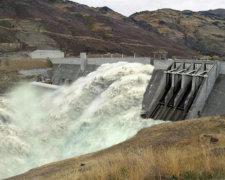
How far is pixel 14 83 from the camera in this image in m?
39.1

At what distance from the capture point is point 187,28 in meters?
124

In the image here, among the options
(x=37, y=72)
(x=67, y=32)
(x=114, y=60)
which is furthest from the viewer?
(x=67, y=32)

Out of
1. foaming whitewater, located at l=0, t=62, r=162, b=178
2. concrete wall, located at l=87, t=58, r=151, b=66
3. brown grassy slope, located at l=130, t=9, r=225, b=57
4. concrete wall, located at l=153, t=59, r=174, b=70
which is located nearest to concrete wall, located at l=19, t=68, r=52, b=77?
concrete wall, located at l=87, t=58, r=151, b=66

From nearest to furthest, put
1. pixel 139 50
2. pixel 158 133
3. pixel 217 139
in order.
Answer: pixel 217 139 → pixel 158 133 → pixel 139 50

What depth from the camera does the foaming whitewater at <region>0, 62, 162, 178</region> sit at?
63.2ft

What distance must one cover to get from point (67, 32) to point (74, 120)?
2452 inches

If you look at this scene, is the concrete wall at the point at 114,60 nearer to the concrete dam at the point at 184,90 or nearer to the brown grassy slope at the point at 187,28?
the concrete dam at the point at 184,90

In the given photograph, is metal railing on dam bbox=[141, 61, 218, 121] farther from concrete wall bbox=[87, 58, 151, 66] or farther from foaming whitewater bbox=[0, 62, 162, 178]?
concrete wall bbox=[87, 58, 151, 66]

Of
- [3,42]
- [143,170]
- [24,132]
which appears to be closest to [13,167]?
[24,132]

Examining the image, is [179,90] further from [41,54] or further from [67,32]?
[67,32]

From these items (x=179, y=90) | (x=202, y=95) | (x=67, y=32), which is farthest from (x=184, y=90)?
(x=67, y=32)

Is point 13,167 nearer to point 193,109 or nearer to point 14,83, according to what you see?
point 193,109

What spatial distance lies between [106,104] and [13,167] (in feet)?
28.9

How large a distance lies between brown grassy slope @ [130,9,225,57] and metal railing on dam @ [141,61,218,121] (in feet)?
264
